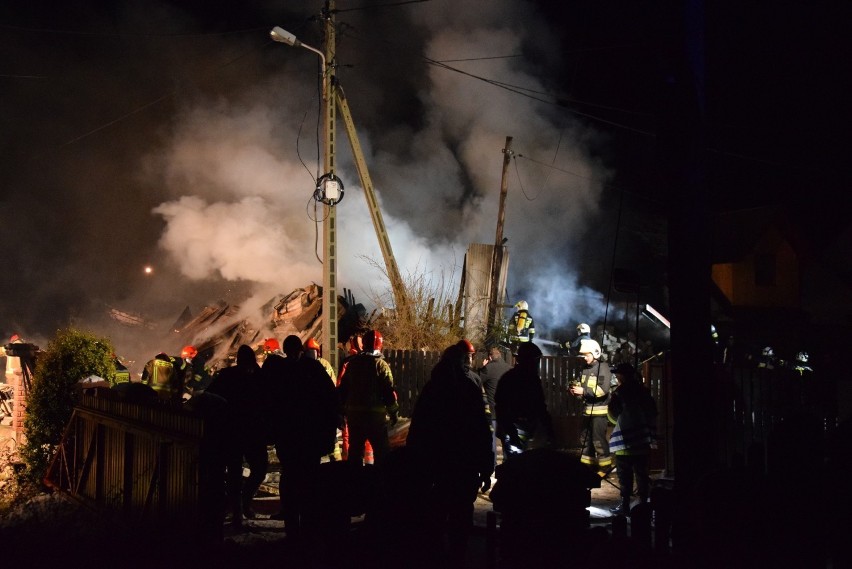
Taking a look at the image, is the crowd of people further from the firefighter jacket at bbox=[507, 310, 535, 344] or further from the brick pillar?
the firefighter jacket at bbox=[507, 310, 535, 344]

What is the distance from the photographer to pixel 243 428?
695 cm

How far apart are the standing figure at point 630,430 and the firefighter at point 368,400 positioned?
8.26 ft

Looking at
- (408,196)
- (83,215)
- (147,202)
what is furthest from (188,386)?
(83,215)

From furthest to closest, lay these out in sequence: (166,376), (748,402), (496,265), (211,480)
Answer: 1. (496,265)
2. (166,376)
3. (748,402)
4. (211,480)

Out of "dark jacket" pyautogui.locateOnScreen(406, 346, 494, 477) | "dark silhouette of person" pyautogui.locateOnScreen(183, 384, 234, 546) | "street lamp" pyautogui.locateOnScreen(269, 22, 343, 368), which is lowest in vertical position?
"dark silhouette of person" pyautogui.locateOnScreen(183, 384, 234, 546)

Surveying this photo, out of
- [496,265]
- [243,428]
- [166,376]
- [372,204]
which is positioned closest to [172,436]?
[243,428]

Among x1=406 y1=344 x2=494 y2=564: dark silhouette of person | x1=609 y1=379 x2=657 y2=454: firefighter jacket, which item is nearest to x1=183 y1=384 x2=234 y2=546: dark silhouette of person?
x1=406 y1=344 x2=494 y2=564: dark silhouette of person

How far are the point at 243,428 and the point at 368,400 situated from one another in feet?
5.21

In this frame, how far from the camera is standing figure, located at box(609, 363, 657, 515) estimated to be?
761cm

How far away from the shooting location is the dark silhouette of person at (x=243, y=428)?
677 centimetres

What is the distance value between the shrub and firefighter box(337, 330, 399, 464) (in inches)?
164

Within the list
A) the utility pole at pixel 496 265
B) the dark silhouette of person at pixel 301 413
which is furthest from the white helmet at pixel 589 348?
the utility pole at pixel 496 265

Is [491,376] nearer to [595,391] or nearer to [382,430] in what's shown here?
[595,391]

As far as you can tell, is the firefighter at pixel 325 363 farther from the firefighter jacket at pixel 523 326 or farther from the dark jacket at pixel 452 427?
the firefighter jacket at pixel 523 326
